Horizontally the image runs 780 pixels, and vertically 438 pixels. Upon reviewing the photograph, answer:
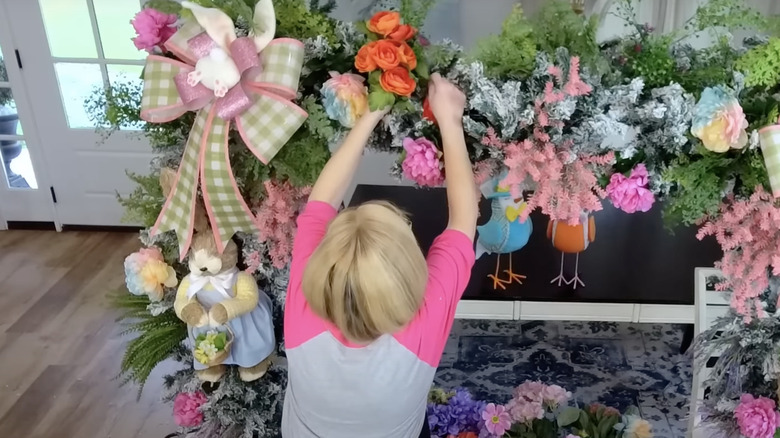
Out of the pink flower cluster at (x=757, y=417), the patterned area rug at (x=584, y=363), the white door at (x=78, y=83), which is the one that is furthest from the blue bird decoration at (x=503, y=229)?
the white door at (x=78, y=83)

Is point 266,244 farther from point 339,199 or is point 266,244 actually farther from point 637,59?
point 637,59

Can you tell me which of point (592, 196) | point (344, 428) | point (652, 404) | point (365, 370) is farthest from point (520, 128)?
point (652, 404)

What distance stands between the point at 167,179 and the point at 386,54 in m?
0.50

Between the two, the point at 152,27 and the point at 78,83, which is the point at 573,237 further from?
the point at 78,83

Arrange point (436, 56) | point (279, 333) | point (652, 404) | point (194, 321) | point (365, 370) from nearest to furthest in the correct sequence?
1. point (365, 370)
2. point (436, 56)
3. point (194, 321)
4. point (279, 333)
5. point (652, 404)

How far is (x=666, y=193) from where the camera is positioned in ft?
3.83

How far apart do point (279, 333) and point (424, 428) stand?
37cm

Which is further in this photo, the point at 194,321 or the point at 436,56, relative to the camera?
the point at 194,321

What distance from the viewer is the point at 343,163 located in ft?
3.76

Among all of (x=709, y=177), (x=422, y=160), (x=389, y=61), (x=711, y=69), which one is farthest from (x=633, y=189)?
(x=389, y=61)

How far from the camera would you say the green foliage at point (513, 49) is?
1.11 m

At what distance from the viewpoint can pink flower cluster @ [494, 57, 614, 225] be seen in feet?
3.62

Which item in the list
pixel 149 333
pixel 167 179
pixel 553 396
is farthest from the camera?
pixel 553 396

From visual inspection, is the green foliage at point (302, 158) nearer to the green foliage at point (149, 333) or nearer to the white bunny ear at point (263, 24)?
the white bunny ear at point (263, 24)
